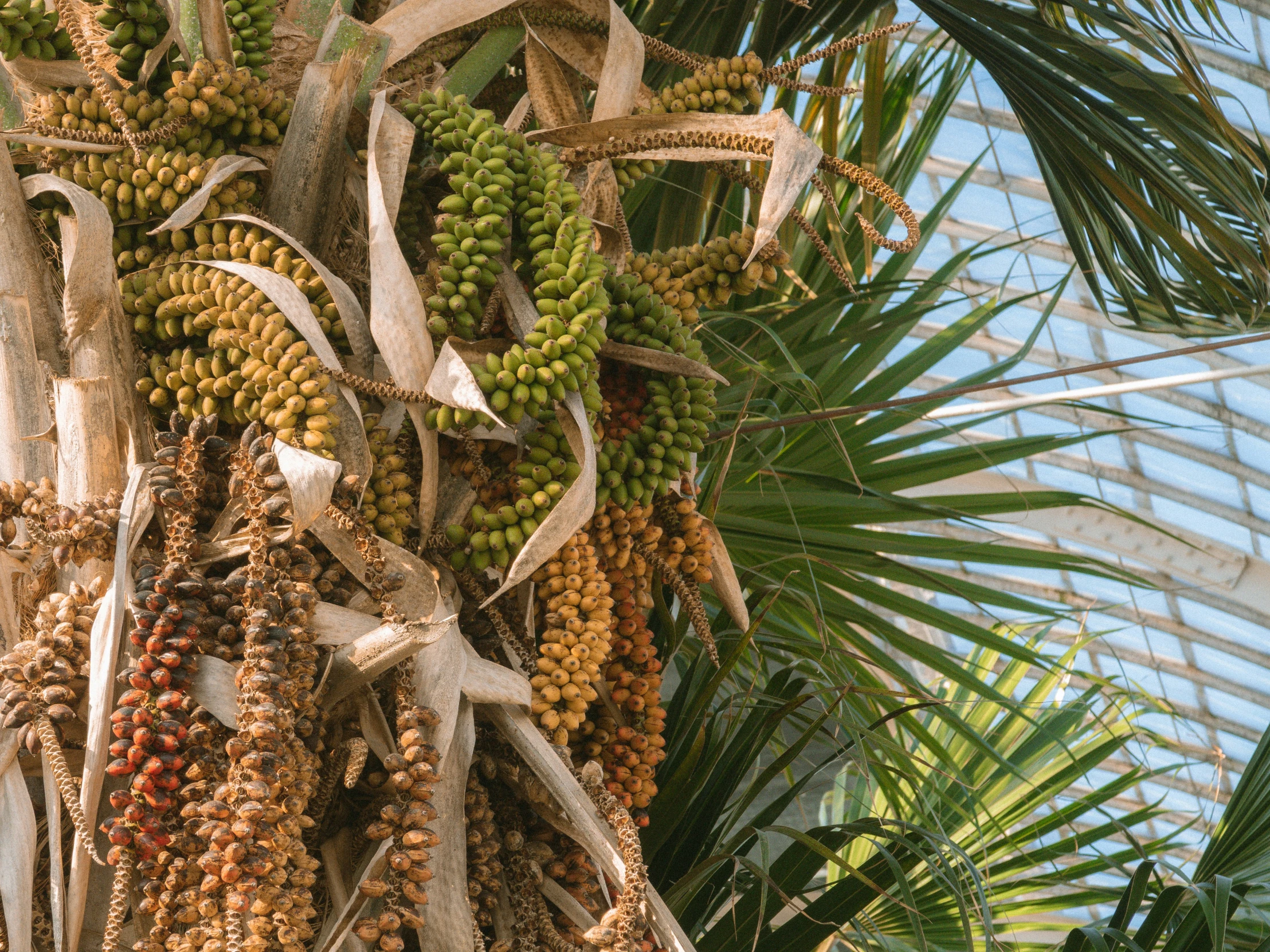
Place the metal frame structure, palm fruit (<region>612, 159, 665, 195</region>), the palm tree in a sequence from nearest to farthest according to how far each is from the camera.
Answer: palm fruit (<region>612, 159, 665, 195</region>), the palm tree, the metal frame structure

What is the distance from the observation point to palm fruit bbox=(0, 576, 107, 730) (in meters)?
0.62

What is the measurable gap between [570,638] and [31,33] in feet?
1.68

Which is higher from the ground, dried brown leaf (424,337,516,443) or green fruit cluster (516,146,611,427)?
green fruit cluster (516,146,611,427)

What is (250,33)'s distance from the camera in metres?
0.78

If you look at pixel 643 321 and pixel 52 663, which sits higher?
pixel 643 321

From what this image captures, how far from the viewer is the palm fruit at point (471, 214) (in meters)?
0.71

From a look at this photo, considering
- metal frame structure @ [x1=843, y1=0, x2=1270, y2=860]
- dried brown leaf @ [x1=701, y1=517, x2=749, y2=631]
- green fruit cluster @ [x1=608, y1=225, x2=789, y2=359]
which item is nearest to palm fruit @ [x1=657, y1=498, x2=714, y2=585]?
dried brown leaf @ [x1=701, y1=517, x2=749, y2=631]

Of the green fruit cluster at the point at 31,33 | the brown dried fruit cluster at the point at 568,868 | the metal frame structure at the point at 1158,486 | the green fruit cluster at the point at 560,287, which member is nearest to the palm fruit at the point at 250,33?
the green fruit cluster at the point at 31,33

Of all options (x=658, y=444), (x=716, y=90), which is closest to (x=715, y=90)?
(x=716, y=90)

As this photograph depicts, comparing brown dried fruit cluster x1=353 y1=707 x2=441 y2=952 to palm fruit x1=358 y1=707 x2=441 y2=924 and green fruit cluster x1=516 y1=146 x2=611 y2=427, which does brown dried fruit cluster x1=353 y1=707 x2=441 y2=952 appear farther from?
green fruit cluster x1=516 y1=146 x2=611 y2=427

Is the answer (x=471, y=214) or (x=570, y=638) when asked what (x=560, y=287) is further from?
(x=570, y=638)

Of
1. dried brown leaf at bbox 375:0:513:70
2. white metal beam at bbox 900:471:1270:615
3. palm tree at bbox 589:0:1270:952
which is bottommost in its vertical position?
white metal beam at bbox 900:471:1270:615

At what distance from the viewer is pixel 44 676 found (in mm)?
631

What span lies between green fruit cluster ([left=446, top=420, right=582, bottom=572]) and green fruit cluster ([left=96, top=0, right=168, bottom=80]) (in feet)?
1.13
